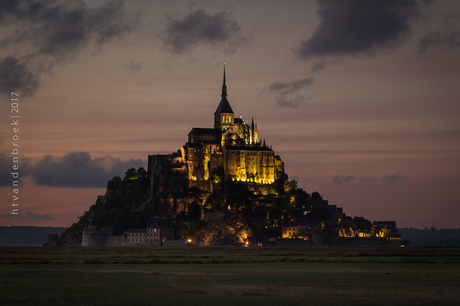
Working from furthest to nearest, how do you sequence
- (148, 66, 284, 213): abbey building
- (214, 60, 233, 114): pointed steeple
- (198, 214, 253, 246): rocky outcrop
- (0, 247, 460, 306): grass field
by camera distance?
(214, 60, 233, 114): pointed steeple
(148, 66, 284, 213): abbey building
(198, 214, 253, 246): rocky outcrop
(0, 247, 460, 306): grass field

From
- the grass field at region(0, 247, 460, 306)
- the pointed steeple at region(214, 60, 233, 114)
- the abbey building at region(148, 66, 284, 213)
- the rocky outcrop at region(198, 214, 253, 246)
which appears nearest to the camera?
the grass field at region(0, 247, 460, 306)

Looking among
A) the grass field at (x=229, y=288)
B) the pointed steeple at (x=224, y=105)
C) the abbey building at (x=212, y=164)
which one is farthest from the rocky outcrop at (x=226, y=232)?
the grass field at (x=229, y=288)

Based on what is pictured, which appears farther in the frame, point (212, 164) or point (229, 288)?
point (212, 164)

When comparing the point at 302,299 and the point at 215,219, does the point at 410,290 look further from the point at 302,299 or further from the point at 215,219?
the point at 215,219

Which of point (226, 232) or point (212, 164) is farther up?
point (212, 164)

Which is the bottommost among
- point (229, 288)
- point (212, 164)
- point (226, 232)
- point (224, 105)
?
point (229, 288)

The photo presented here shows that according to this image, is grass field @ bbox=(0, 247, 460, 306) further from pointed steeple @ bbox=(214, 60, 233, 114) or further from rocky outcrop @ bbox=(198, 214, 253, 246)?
pointed steeple @ bbox=(214, 60, 233, 114)

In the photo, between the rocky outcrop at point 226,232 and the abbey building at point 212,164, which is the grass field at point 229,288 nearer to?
the rocky outcrop at point 226,232

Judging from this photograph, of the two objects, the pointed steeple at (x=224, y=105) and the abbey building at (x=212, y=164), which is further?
the pointed steeple at (x=224, y=105)

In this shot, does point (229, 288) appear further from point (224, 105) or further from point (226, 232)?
point (224, 105)

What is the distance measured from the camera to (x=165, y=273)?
42.3m

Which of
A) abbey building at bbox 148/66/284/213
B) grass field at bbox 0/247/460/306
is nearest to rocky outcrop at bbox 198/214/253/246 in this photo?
abbey building at bbox 148/66/284/213

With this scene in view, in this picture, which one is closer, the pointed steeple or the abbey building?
the abbey building

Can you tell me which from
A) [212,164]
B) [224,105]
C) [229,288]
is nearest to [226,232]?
[212,164]
